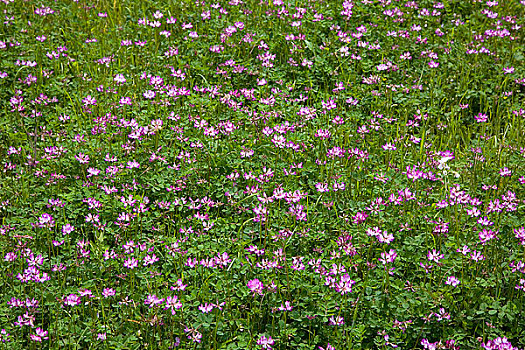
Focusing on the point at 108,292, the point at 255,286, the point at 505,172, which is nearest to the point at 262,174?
the point at 255,286

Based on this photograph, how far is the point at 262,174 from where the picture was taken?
434cm

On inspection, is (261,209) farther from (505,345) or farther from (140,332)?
(505,345)

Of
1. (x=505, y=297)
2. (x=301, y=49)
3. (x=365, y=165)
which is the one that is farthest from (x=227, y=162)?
(x=505, y=297)

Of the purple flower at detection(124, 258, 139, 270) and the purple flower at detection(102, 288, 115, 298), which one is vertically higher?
the purple flower at detection(124, 258, 139, 270)

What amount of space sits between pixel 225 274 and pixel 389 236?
1.07 m

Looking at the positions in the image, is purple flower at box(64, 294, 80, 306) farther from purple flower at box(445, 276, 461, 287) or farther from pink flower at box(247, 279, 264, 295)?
purple flower at box(445, 276, 461, 287)

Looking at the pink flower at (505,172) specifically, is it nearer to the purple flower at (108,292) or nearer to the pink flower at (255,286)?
the pink flower at (255,286)

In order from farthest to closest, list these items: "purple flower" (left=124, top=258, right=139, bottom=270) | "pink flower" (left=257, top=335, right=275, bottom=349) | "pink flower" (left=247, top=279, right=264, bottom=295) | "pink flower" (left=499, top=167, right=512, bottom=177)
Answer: "pink flower" (left=499, top=167, right=512, bottom=177)
"purple flower" (left=124, top=258, right=139, bottom=270)
"pink flower" (left=247, top=279, right=264, bottom=295)
"pink flower" (left=257, top=335, right=275, bottom=349)

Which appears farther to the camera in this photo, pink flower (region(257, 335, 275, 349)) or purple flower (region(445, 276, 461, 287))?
purple flower (region(445, 276, 461, 287))

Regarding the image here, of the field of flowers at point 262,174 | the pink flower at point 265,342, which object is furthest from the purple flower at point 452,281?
the pink flower at point 265,342

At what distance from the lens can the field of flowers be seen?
345cm

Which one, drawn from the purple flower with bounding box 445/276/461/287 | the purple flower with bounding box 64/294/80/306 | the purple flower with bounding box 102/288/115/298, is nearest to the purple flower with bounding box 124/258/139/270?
the purple flower with bounding box 102/288/115/298

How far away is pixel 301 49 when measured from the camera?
565cm

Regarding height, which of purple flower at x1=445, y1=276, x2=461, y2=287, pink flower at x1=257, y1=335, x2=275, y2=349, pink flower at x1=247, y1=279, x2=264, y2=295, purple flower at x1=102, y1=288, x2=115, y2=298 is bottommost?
pink flower at x1=257, y1=335, x2=275, y2=349
